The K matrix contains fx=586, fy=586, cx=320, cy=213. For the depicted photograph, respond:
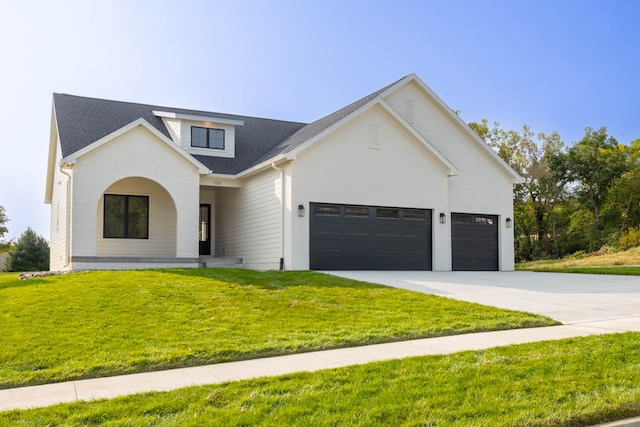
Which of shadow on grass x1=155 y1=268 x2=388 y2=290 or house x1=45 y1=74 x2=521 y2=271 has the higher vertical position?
house x1=45 y1=74 x2=521 y2=271

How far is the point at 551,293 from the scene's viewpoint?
43.2 feet

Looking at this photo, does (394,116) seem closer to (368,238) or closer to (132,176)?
(368,238)

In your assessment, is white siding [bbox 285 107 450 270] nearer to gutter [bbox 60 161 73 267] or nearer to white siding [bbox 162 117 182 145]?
white siding [bbox 162 117 182 145]

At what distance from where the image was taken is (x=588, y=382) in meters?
5.63

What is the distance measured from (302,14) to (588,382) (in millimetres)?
14443

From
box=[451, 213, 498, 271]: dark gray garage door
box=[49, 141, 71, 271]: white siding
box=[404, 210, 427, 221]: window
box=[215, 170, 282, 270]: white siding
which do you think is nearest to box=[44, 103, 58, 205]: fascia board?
box=[49, 141, 71, 271]: white siding

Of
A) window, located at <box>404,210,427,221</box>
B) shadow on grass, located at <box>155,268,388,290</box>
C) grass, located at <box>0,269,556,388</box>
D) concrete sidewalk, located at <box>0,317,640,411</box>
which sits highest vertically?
window, located at <box>404,210,427,221</box>

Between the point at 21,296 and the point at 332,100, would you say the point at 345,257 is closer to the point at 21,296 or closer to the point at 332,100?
the point at 21,296

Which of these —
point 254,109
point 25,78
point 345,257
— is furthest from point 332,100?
point 25,78

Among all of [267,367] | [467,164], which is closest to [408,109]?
[467,164]

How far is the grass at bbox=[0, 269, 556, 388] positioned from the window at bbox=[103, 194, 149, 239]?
660cm

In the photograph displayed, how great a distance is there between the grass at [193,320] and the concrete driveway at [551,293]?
905 millimetres

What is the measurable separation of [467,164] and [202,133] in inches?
387

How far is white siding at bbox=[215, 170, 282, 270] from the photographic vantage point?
18.2 metres
